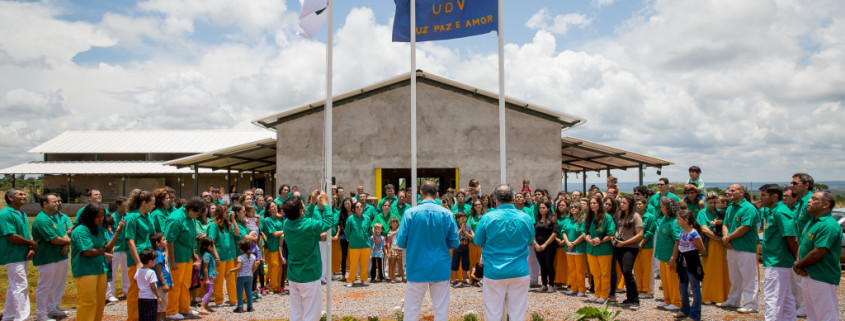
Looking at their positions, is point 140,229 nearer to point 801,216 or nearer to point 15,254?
point 15,254

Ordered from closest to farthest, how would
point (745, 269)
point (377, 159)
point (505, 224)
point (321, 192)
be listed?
point (505, 224) < point (321, 192) < point (745, 269) < point (377, 159)

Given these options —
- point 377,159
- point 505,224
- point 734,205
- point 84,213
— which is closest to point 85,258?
point 84,213

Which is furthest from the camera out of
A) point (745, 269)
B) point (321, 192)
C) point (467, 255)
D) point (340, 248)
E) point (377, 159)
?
point (377, 159)

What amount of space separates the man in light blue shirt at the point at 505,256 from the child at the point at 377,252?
5139mm

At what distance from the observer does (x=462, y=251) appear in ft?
33.4

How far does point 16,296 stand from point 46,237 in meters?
0.97

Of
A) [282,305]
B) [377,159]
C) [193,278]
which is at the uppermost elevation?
[377,159]

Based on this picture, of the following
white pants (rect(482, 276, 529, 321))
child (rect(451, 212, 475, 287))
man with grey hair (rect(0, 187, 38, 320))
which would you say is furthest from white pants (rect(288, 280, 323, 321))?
child (rect(451, 212, 475, 287))

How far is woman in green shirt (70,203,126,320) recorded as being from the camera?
6.41m

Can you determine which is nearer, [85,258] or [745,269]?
[85,258]

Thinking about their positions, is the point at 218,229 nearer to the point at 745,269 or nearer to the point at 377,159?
the point at 745,269

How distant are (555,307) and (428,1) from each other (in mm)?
5171

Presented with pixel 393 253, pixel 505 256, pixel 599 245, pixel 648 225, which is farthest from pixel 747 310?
pixel 393 253

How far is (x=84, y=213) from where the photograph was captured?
21.7 feet
